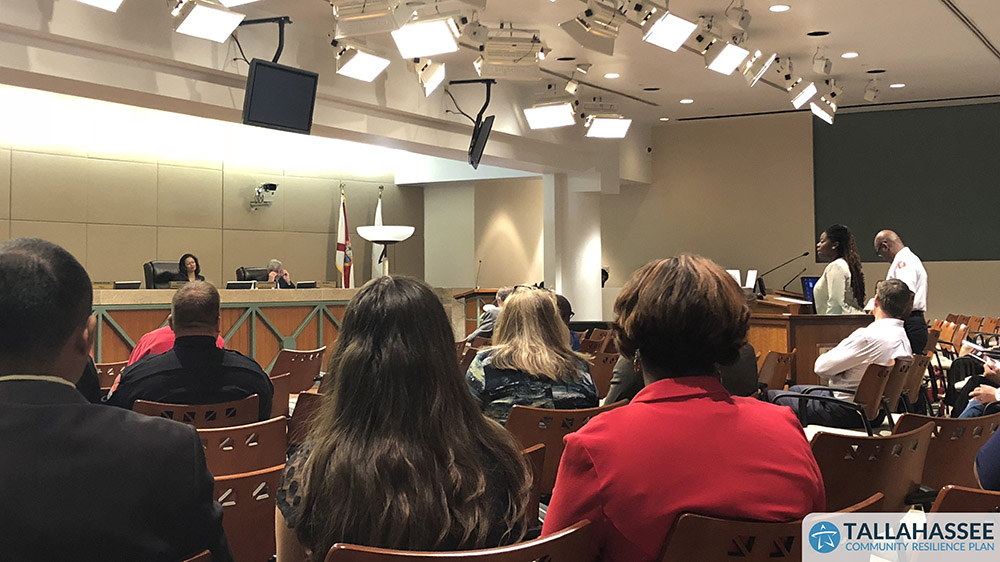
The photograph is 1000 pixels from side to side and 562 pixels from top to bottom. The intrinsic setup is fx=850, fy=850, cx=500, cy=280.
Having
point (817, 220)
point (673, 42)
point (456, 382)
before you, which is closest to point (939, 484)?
point (456, 382)

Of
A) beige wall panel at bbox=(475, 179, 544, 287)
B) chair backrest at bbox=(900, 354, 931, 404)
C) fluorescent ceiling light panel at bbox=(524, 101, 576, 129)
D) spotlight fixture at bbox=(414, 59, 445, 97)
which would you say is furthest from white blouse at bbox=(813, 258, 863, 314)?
beige wall panel at bbox=(475, 179, 544, 287)

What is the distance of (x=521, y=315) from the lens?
3.37 meters

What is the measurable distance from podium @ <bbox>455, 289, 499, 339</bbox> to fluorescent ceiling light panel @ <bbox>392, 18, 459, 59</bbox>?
568cm

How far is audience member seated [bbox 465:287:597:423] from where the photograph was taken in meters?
3.23

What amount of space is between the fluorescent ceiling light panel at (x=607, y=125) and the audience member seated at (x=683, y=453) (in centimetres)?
824

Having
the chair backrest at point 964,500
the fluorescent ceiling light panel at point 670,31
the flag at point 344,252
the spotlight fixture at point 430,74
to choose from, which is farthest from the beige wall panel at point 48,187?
the chair backrest at point 964,500

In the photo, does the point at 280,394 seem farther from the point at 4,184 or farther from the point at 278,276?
the point at 4,184

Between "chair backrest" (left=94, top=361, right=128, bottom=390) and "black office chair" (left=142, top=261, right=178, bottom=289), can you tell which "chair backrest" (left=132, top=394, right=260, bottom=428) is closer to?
"chair backrest" (left=94, top=361, right=128, bottom=390)

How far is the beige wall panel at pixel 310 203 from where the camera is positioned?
40.9ft

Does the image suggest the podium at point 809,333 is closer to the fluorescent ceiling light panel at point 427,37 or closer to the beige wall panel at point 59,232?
the fluorescent ceiling light panel at point 427,37

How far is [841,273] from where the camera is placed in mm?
7793

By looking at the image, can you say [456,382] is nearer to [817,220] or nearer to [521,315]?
[521,315]

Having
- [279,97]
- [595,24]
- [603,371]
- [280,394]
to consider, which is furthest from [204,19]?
[603,371]

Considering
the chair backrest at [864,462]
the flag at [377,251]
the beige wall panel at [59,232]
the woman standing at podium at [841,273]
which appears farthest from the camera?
the flag at [377,251]
